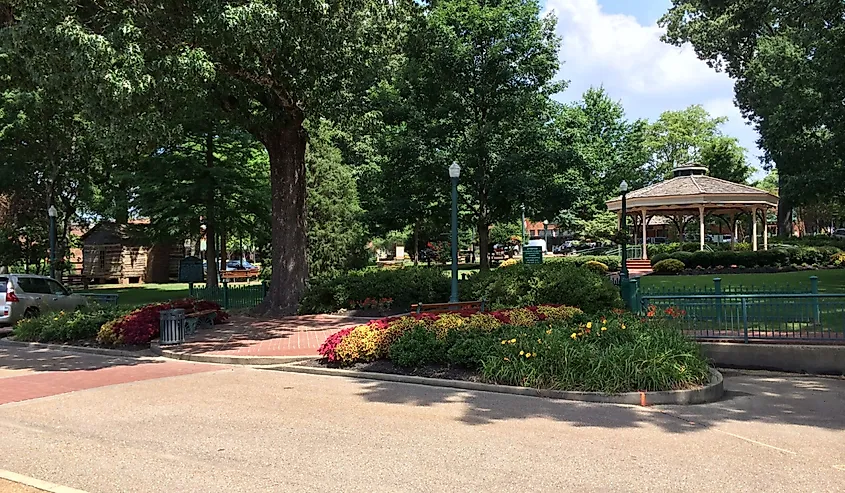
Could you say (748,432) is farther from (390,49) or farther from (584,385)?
(390,49)

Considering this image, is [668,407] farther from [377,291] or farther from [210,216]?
[210,216]

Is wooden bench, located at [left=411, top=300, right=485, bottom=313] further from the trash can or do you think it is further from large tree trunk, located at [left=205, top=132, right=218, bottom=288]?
large tree trunk, located at [left=205, top=132, right=218, bottom=288]

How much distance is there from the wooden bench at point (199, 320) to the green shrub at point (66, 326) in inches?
67.3

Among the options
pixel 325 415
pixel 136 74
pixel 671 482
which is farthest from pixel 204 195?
pixel 671 482

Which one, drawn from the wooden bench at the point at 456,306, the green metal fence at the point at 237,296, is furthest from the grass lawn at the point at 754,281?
the green metal fence at the point at 237,296

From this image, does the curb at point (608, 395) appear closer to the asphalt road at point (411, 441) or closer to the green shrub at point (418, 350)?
the asphalt road at point (411, 441)

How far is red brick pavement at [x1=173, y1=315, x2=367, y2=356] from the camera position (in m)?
12.3

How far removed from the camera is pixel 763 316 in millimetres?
10836

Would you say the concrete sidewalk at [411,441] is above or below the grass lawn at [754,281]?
below

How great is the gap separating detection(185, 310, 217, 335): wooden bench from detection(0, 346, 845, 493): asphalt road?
563 cm

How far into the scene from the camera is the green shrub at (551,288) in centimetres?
1431

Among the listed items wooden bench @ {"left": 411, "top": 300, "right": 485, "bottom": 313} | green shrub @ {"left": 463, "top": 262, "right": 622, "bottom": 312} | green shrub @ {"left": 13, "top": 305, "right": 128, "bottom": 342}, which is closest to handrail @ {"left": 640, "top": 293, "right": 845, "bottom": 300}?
green shrub @ {"left": 463, "top": 262, "right": 622, "bottom": 312}

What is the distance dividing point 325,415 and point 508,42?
58.3ft

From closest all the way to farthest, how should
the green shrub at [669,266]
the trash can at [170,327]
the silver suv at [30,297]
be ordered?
the trash can at [170,327] → the silver suv at [30,297] → the green shrub at [669,266]
